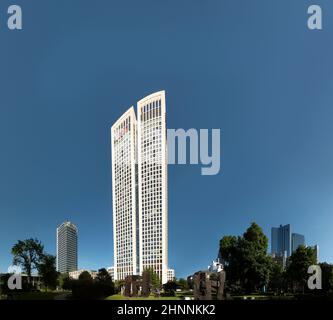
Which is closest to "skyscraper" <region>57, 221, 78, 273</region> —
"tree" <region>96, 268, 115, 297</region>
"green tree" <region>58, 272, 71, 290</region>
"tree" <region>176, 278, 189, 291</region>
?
"green tree" <region>58, 272, 71, 290</region>

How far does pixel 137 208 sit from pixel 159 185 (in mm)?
592

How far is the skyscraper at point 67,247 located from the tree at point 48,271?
116 mm

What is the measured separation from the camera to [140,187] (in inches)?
233

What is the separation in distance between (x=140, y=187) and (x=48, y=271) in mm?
1859

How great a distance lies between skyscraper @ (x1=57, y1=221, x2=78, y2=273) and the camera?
5152 mm

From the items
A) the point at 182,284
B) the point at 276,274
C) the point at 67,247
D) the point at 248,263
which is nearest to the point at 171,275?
the point at 182,284

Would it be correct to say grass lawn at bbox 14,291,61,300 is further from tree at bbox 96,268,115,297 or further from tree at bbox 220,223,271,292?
tree at bbox 220,223,271,292

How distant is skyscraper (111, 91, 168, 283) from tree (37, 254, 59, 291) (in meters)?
0.89

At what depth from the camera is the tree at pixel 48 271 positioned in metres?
5.41

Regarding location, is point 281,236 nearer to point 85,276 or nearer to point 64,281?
point 85,276

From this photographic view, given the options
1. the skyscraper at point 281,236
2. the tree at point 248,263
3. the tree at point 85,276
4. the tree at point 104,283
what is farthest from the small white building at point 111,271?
the tree at point 248,263

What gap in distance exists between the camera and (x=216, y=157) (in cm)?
523
